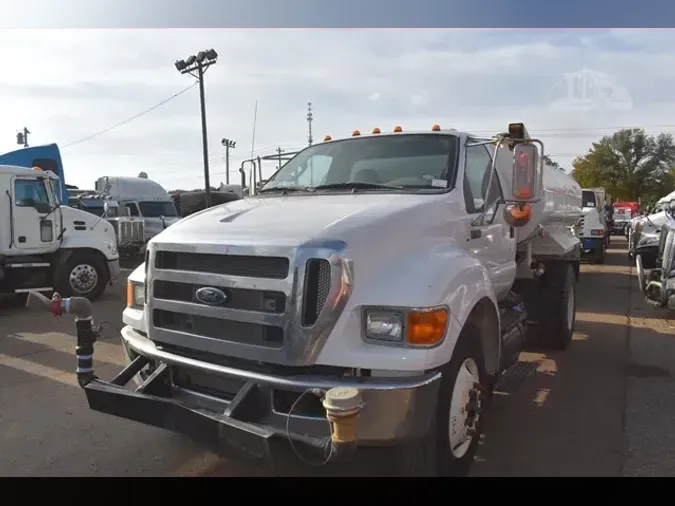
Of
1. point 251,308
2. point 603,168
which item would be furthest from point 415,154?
point 603,168

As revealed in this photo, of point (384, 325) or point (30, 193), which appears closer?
point (384, 325)

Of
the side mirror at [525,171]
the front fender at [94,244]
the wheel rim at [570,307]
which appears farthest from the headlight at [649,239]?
the front fender at [94,244]

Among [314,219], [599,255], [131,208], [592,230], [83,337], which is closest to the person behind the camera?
[314,219]

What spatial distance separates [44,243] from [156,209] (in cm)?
952

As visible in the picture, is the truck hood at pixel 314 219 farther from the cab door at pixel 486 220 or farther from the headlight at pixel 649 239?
the headlight at pixel 649 239

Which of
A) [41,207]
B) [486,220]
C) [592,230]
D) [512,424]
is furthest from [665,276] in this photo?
[41,207]

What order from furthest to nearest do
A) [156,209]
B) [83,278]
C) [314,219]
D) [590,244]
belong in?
[156,209]
[590,244]
[83,278]
[314,219]

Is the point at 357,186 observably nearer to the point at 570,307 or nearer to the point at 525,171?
the point at 525,171

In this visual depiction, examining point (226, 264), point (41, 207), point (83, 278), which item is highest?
point (41, 207)

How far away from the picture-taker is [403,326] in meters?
2.99

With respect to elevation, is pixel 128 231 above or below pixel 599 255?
above

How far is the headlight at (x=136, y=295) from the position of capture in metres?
3.93

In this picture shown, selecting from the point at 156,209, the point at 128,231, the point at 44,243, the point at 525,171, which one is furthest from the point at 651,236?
the point at 156,209

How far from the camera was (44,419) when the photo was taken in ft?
15.6
